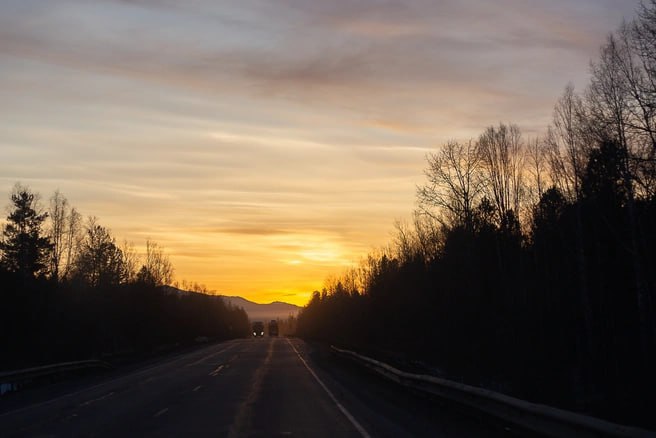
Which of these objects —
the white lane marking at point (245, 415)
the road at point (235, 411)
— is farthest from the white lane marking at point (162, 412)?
the white lane marking at point (245, 415)

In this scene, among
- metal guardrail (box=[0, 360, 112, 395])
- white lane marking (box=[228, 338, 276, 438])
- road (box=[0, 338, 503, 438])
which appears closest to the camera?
white lane marking (box=[228, 338, 276, 438])

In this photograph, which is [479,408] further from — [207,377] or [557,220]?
[557,220]

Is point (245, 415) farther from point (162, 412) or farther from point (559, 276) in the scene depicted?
point (559, 276)

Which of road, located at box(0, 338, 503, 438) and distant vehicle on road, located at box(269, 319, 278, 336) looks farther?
distant vehicle on road, located at box(269, 319, 278, 336)

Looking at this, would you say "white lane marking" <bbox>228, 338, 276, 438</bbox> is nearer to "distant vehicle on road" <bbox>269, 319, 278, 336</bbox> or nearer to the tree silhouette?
the tree silhouette

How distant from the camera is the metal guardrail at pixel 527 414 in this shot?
10023 millimetres

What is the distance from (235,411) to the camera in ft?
66.0

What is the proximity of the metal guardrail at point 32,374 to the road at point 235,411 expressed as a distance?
3.41 feet

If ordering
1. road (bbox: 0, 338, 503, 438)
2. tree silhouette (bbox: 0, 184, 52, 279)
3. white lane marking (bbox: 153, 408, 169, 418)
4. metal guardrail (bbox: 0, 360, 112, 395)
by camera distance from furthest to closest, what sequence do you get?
tree silhouette (bbox: 0, 184, 52, 279) < metal guardrail (bbox: 0, 360, 112, 395) < white lane marking (bbox: 153, 408, 169, 418) < road (bbox: 0, 338, 503, 438)

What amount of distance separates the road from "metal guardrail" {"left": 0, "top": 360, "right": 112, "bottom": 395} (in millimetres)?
1041

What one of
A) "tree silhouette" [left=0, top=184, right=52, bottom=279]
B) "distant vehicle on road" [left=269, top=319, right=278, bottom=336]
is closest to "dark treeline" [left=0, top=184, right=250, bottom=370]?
"tree silhouette" [left=0, top=184, right=52, bottom=279]

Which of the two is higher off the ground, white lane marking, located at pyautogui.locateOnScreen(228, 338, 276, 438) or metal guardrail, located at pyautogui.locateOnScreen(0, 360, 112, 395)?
metal guardrail, located at pyautogui.locateOnScreen(0, 360, 112, 395)

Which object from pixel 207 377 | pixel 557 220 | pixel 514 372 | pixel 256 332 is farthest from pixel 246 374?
pixel 256 332

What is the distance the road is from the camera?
15.9 m
